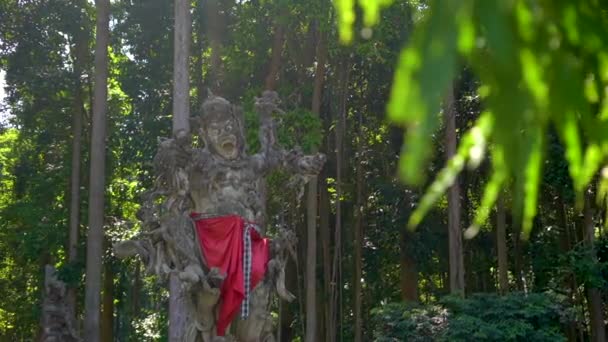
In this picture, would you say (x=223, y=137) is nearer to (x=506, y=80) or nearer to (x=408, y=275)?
(x=506, y=80)

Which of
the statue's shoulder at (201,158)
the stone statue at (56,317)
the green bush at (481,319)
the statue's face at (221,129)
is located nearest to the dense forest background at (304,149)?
the stone statue at (56,317)

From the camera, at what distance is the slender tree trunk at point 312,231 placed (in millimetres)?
14195

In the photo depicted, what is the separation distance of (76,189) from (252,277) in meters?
11.4

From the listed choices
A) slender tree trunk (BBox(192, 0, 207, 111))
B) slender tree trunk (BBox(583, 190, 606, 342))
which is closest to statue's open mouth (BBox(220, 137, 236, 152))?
slender tree trunk (BBox(583, 190, 606, 342))

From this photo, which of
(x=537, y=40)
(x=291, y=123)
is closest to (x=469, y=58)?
(x=537, y=40)

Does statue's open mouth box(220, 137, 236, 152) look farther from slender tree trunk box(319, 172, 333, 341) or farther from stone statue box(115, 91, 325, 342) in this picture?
slender tree trunk box(319, 172, 333, 341)

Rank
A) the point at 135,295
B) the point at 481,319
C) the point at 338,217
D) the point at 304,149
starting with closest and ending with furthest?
the point at 481,319, the point at 304,149, the point at 338,217, the point at 135,295

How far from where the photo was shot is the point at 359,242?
16.4m

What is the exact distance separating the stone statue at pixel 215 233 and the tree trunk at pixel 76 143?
393 inches

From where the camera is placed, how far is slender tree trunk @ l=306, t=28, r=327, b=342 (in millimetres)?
14195

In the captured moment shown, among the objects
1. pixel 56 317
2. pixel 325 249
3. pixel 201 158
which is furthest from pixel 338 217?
pixel 201 158

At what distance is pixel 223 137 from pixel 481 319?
471 centimetres

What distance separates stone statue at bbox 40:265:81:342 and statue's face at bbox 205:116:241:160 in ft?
26.0

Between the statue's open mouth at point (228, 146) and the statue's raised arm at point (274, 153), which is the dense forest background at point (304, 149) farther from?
the statue's open mouth at point (228, 146)
